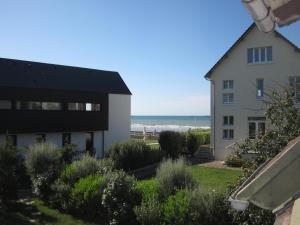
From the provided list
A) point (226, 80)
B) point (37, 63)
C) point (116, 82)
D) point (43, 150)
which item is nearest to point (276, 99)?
point (43, 150)

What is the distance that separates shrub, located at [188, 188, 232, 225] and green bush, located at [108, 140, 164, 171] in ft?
46.0

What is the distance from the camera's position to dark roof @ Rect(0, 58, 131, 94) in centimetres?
2794

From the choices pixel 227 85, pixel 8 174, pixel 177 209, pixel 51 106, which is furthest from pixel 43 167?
pixel 227 85

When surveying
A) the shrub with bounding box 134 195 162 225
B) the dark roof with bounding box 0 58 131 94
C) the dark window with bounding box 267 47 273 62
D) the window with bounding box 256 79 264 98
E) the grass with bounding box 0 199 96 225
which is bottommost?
the grass with bounding box 0 199 96 225

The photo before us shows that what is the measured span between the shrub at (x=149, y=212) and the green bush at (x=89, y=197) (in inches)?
86.5

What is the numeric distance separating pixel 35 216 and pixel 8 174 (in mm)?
2323

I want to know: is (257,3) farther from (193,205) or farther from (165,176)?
(165,176)

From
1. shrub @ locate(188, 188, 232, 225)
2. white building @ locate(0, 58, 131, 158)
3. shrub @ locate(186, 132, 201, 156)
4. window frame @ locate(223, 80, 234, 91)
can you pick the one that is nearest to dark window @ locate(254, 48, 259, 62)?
window frame @ locate(223, 80, 234, 91)

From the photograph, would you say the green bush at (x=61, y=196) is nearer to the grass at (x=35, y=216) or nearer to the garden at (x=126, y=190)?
the garden at (x=126, y=190)

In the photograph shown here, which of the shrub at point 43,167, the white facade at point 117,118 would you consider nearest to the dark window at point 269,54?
the white facade at point 117,118

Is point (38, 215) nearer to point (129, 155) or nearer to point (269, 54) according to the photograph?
point (129, 155)

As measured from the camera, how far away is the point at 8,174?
48.8 feet

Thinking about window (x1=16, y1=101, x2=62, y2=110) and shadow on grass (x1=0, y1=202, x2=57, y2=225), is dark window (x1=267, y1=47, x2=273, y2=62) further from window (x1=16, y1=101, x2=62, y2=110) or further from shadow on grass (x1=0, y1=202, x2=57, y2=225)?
shadow on grass (x1=0, y1=202, x2=57, y2=225)

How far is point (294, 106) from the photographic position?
8453 millimetres
